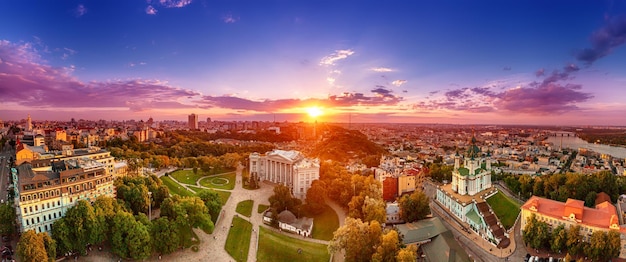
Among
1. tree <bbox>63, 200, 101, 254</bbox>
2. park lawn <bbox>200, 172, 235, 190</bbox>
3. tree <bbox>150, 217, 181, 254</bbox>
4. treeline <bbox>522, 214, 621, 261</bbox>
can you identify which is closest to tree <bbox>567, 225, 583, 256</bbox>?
treeline <bbox>522, 214, 621, 261</bbox>

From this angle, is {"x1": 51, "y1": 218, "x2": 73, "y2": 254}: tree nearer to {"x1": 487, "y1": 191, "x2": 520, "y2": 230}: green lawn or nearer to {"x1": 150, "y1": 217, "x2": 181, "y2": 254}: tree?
{"x1": 150, "y1": 217, "x2": 181, "y2": 254}: tree

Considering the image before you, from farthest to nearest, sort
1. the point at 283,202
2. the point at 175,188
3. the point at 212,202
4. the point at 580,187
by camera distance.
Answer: the point at 175,188 < the point at 580,187 < the point at 283,202 < the point at 212,202

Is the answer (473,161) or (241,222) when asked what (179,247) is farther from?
(473,161)

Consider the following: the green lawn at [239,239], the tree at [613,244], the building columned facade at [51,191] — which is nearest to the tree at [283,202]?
the green lawn at [239,239]

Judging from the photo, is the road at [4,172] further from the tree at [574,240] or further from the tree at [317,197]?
the tree at [574,240]

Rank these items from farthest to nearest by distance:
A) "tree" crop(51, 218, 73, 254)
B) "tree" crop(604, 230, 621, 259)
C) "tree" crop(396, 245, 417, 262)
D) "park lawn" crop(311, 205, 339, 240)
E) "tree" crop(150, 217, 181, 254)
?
"park lawn" crop(311, 205, 339, 240) → "tree" crop(150, 217, 181, 254) → "tree" crop(604, 230, 621, 259) → "tree" crop(51, 218, 73, 254) → "tree" crop(396, 245, 417, 262)

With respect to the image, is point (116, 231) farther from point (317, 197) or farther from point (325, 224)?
point (317, 197)

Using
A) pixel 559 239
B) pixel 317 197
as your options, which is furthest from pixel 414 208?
pixel 559 239
